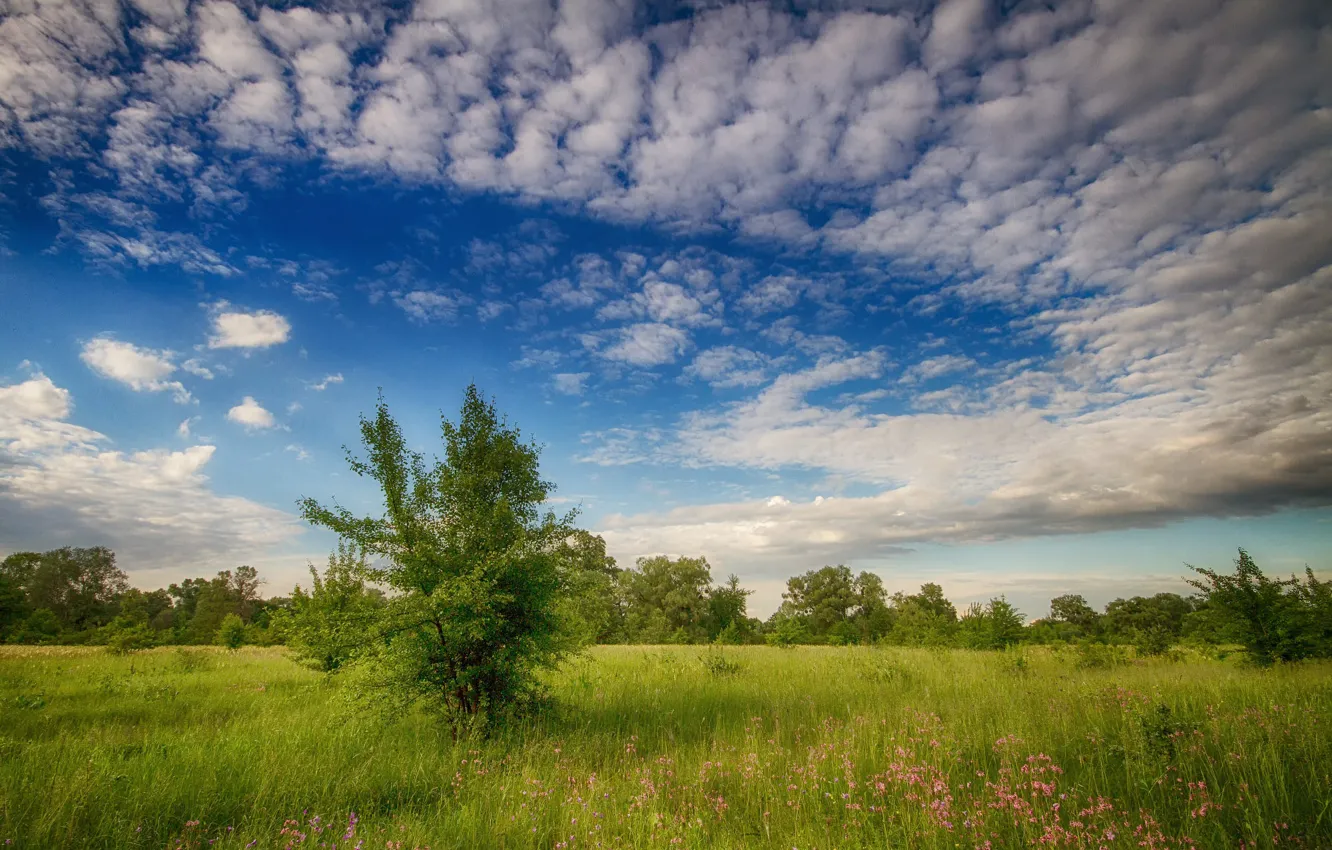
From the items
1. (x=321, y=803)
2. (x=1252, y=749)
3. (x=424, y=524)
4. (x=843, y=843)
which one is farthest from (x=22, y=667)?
(x=1252, y=749)

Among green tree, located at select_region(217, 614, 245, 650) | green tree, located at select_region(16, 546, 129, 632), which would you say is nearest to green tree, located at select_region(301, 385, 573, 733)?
green tree, located at select_region(217, 614, 245, 650)

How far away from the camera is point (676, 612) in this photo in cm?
6662

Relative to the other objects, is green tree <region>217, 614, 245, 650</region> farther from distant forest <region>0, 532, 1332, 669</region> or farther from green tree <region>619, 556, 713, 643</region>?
green tree <region>619, 556, 713, 643</region>

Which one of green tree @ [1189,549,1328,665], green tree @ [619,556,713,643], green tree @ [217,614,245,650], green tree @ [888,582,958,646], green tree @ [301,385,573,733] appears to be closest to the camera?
green tree @ [301,385,573,733]

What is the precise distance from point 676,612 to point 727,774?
6397cm

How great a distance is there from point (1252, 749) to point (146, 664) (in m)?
28.8

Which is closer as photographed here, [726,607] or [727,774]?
[727,774]

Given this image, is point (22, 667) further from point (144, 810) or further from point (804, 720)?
point (804, 720)

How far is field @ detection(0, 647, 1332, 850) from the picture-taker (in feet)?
14.7

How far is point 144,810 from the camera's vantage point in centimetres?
495

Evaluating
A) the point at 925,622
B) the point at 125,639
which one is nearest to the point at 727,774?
the point at 125,639

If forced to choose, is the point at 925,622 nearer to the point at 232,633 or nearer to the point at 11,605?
the point at 232,633

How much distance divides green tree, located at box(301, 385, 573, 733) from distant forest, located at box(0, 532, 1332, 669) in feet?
1.80

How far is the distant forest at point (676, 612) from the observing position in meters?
12.5
